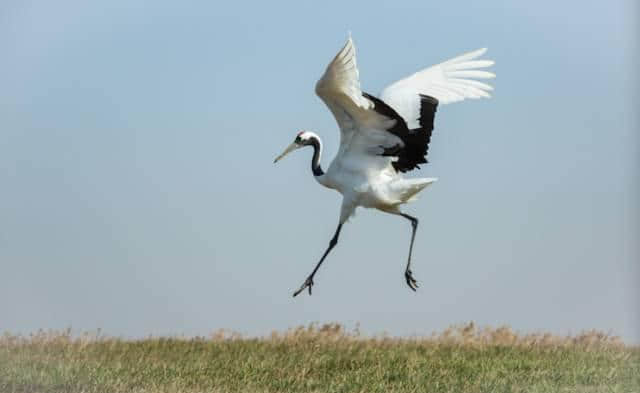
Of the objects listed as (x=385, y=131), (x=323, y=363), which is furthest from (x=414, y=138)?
(x=323, y=363)

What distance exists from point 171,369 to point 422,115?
362cm

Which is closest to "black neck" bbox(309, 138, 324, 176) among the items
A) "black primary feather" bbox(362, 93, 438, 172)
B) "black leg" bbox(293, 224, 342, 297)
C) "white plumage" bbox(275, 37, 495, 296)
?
"white plumage" bbox(275, 37, 495, 296)

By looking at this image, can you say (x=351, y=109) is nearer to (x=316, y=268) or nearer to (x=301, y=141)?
(x=301, y=141)

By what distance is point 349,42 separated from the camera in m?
8.39

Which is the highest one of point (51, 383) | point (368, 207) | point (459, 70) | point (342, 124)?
point (459, 70)

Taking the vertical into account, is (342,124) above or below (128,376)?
above

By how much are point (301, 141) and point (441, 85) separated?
5.10 feet

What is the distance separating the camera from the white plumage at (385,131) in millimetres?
9492

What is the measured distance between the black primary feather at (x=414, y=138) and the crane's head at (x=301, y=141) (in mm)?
1043

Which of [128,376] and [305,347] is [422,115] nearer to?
[305,347]

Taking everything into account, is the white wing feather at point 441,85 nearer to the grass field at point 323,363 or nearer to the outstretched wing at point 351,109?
the outstretched wing at point 351,109

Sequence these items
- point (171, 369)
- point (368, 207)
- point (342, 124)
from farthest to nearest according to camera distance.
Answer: point (368, 207) < point (342, 124) < point (171, 369)

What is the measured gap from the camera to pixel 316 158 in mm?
11016

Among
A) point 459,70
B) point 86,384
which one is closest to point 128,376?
point 86,384
